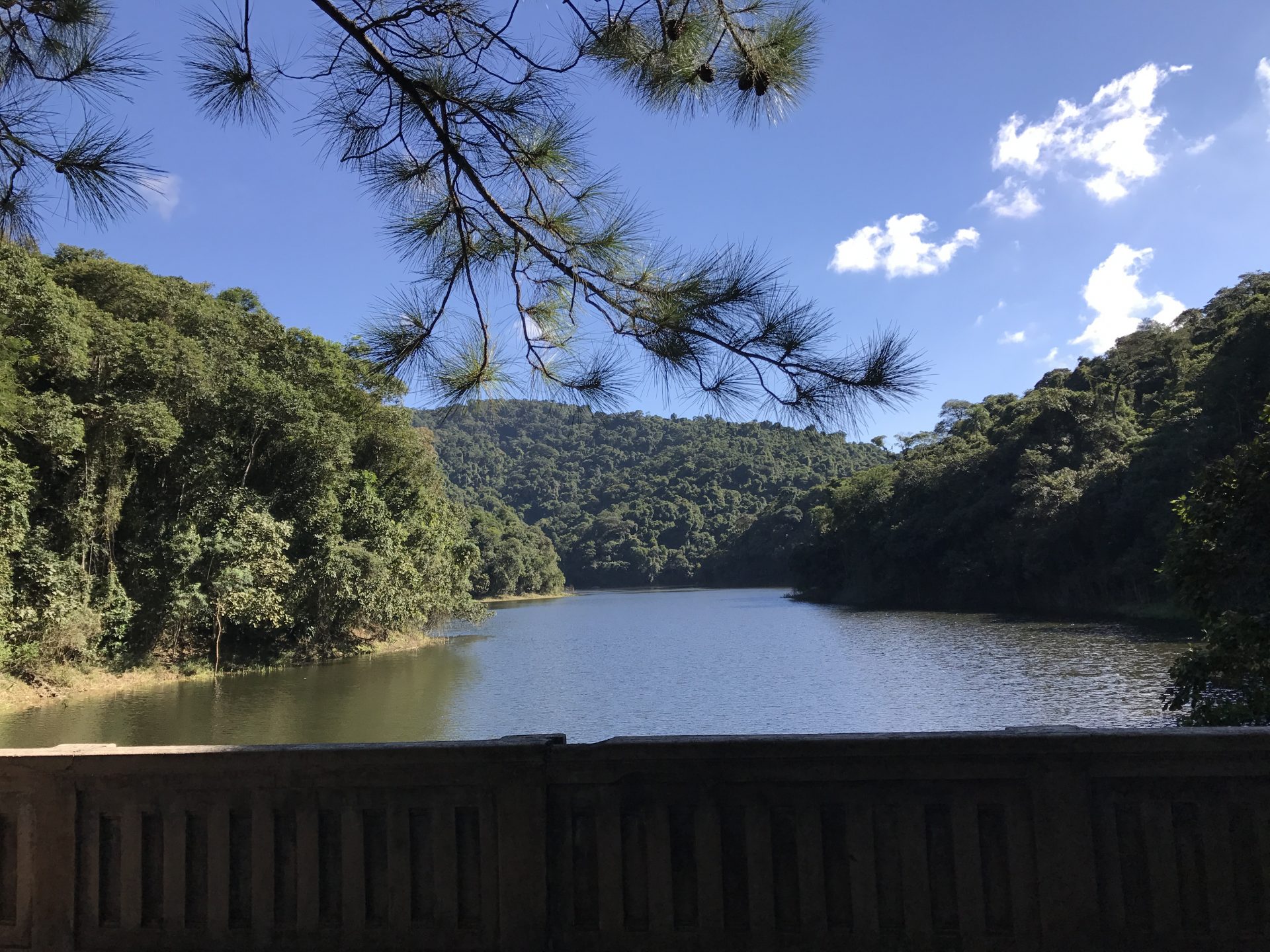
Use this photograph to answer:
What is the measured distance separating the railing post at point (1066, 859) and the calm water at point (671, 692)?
25.0 feet

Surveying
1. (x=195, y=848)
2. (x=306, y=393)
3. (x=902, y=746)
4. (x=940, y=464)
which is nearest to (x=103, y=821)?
(x=195, y=848)

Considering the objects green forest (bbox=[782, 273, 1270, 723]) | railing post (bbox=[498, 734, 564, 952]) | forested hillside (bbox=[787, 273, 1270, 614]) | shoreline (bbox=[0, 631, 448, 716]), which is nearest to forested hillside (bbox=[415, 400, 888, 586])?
green forest (bbox=[782, 273, 1270, 723])

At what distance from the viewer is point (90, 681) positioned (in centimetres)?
1584

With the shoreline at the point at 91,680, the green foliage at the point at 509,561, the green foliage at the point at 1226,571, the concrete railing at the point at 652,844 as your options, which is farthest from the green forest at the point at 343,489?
the green foliage at the point at 509,561

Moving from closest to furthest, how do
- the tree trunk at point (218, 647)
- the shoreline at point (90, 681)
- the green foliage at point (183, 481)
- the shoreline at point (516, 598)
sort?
the shoreline at point (90, 681) < the green foliage at point (183, 481) < the tree trunk at point (218, 647) < the shoreline at point (516, 598)

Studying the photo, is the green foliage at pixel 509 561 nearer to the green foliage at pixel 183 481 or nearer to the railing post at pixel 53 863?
the green foliage at pixel 183 481

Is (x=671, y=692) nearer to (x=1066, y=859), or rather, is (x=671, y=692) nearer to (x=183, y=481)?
(x=183, y=481)

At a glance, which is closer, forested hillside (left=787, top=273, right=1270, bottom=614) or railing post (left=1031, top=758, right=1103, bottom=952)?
railing post (left=1031, top=758, right=1103, bottom=952)

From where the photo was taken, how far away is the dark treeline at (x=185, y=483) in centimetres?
1443

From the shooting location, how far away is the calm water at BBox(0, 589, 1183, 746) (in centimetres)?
1364

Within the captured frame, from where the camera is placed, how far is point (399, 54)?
3.17 m

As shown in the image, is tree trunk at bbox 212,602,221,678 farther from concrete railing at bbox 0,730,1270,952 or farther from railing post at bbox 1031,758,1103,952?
railing post at bbox 1031,758,1103,952

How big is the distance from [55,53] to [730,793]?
131 inches

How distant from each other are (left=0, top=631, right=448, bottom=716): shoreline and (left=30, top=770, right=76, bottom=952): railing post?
48.0ft
